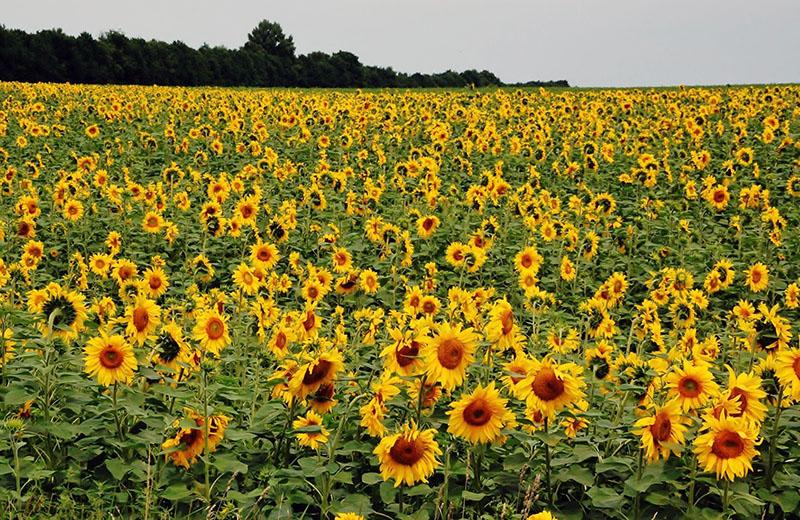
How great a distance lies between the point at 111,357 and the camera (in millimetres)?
3793

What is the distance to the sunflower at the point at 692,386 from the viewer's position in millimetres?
3448

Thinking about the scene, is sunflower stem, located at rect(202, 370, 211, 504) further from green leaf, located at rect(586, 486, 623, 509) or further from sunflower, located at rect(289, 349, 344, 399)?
green leaf, located at rect(586, 486, 623, 509)

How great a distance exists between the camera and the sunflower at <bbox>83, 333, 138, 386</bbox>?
3.78 meters

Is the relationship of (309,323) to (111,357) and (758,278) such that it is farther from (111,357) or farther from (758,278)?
(758,278)

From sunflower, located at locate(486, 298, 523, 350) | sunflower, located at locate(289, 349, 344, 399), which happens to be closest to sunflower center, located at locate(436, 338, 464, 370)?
sunflower, located at locate(486, 298, 523, 350)

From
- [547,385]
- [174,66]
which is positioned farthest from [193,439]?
[174,66]

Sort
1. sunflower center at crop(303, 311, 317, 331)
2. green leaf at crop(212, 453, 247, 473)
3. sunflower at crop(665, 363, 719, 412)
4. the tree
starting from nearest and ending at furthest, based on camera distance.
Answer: sunflower at crop(665, 363, 719, 412), green leaf at crop(212, 453, 247, 473), sunflower center at crop(303, 311, 317, 331), the tree

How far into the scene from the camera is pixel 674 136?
56.6 feet

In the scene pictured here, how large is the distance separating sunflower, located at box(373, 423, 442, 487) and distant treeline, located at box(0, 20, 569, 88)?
1630 inches

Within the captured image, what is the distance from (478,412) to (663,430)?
0.78 m

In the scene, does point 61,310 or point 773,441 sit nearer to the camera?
point 773,441

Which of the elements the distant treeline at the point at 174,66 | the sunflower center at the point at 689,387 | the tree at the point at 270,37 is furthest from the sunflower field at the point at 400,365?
the tree at the point at 270,37

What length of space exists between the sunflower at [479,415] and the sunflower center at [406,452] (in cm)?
16

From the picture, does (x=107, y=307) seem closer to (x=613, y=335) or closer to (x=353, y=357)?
(x=353, y=357)
